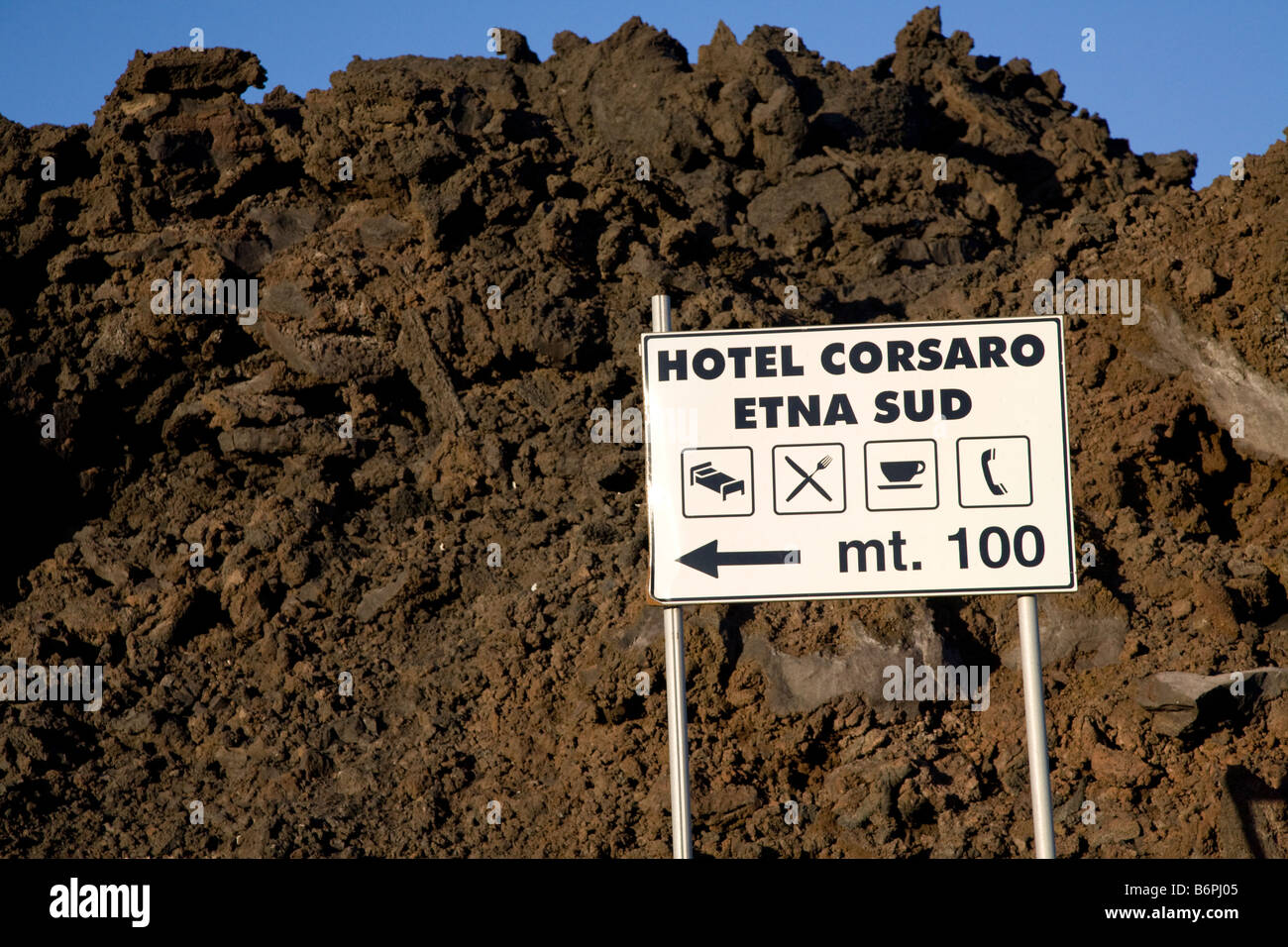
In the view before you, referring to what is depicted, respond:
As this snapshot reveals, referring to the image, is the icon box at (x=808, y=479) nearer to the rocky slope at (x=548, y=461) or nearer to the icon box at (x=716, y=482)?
the icon box at (x=716, y=482)

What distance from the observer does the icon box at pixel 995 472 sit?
4215 mm

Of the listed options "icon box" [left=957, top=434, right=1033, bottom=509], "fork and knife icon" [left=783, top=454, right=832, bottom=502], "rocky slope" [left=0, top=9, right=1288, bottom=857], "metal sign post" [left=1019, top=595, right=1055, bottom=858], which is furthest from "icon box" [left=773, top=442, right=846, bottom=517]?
"rocky slope" [left=0, top=9, right=1288, bottom=857]

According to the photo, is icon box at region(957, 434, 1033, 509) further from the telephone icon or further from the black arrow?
the black arrow

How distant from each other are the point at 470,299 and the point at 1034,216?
5874mm

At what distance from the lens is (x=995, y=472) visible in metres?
4.24

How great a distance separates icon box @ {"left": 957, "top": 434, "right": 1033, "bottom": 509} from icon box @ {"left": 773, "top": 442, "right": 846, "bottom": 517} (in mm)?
423

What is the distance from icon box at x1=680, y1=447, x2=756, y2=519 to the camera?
14.0ft

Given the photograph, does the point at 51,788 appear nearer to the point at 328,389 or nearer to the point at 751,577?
the point at 328,389

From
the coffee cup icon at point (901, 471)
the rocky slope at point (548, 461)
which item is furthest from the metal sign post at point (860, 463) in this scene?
the rocky slope at point (548, 461)

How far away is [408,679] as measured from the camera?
859cm

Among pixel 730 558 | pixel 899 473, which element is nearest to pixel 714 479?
pixel 730 558

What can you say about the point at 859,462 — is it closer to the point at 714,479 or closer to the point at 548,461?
the point at 714,479
